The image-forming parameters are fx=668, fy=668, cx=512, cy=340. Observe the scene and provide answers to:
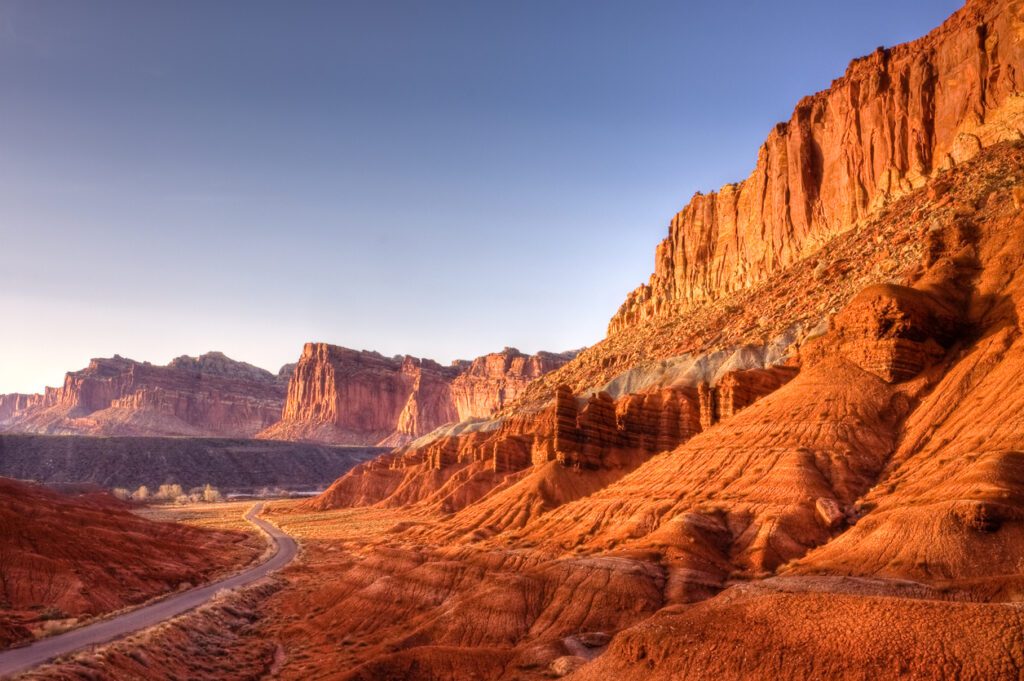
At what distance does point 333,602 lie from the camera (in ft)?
117

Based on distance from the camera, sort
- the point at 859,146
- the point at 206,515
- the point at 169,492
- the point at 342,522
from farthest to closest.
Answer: the point at 169,492 < the point at 206,515 < the point at 342,522 < the point at 859,146

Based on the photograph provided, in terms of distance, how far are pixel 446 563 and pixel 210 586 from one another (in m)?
16.9

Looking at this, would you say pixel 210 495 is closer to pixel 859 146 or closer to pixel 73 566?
pixel 73 566

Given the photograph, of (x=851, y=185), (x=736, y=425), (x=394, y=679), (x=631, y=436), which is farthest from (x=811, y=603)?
(x=851, y=185)

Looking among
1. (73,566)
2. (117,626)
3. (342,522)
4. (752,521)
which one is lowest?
(342,522)

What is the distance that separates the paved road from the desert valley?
1.53ft

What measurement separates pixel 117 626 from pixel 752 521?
28485 millimetres

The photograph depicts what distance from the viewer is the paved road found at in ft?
75.2

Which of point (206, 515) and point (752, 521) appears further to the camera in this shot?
point (206, 515)

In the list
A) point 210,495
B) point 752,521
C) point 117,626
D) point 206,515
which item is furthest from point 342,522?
point 752,521

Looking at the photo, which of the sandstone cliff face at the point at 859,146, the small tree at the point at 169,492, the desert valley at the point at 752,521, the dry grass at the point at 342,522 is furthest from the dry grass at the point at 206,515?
the sandstone cliff face at the point at 859,146

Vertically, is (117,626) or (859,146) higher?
(859,146)

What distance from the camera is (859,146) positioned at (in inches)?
3221

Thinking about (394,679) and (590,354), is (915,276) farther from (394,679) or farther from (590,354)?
(590,354)
